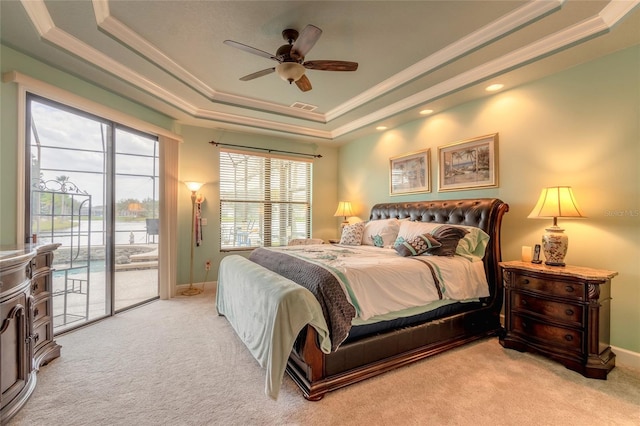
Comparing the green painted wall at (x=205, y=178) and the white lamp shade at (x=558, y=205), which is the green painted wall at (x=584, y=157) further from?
the green painted wall at (x=205, y=178)

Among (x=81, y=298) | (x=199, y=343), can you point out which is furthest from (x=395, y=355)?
(x=81, y=298)

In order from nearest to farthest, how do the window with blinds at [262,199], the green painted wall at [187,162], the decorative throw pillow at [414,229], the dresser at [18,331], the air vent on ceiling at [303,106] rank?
the dresser at [18,331]
the green painted wall at [187,162]
the decorative throw pillow at [414,229]
the air vent on ceiling at [303,106]
the window with blinds at [262,199]

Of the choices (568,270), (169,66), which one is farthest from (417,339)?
(169,66)

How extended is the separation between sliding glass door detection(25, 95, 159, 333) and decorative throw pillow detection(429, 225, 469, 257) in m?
3.59

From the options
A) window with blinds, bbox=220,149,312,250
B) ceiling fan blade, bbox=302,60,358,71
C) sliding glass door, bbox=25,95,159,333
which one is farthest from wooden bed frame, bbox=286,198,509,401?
window with blinds, bbox=220,149,312,250

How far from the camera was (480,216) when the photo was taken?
3180 millimetres

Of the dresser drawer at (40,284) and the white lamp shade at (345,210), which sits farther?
the white lamp shade at (345,210)

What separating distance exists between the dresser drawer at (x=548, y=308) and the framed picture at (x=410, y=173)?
1881mm

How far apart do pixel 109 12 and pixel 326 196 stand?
438cm

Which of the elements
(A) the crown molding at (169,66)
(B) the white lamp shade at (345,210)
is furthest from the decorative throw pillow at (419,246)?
(A) the crown molding at (169,66)

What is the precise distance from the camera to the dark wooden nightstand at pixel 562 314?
2191 millimetres

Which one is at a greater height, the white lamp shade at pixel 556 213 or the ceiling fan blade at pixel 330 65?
the ceiling fan blade at pixel 330 65

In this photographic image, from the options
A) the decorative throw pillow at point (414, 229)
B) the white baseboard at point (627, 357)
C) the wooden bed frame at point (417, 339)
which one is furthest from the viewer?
the decorative throw pillow at point (414, 229)

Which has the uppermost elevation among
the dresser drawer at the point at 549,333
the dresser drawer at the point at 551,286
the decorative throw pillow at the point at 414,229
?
the decorative throw pillow at the point at 414,229
